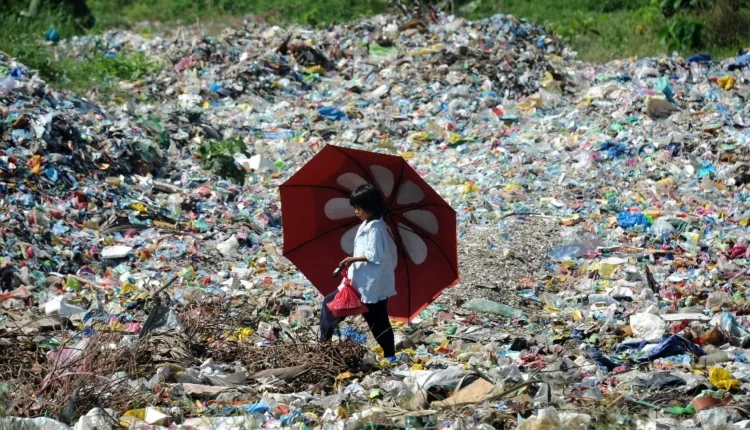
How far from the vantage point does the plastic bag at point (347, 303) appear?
4531 millimetres

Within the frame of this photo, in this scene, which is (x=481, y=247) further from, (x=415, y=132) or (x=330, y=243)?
(x=415, y=132)

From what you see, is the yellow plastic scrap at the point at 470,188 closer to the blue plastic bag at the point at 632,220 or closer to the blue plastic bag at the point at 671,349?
the blue plastic bag at the point at 632,220

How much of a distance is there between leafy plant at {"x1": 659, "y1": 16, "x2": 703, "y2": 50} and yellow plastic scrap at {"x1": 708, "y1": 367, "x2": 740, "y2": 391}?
31.0 ft

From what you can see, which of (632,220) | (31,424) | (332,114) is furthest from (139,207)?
(31,424)

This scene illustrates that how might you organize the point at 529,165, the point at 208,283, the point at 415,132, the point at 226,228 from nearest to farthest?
the point at 208,283 < the point at 226,228 < the point at 529,165 < the point at 415,132

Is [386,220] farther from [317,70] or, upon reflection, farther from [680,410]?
[317,70]

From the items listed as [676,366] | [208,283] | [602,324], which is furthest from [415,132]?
[676,366]

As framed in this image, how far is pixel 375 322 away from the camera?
15.5 feet

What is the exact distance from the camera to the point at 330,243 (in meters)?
4.93

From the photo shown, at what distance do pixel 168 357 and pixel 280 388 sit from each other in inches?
25.3

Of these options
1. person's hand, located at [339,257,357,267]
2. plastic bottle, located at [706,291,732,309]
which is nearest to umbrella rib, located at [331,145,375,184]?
person's hand, located at [339,257,357,267]

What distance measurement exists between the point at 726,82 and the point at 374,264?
698cm

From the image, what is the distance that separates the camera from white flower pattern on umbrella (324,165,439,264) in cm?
471

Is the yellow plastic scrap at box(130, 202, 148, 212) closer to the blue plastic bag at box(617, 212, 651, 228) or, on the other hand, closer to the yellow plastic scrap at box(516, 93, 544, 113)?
the blue plastic bag at box(617, 212, 651, 228)
